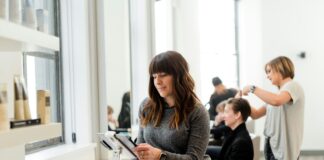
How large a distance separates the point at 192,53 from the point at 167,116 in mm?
4602

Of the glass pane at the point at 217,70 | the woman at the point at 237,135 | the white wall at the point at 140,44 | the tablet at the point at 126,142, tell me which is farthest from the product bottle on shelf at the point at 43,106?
the glass pane at the point at 217,70

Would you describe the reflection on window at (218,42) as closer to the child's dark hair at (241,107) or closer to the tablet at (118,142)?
the child's dark hair at (241,107)

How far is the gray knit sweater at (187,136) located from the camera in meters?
1.87

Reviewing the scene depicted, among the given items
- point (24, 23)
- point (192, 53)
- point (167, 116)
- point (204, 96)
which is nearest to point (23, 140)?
point (24, 23)

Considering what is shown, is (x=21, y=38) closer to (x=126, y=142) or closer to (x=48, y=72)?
(x=126, y=142)

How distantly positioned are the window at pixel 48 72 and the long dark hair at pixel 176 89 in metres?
0.75

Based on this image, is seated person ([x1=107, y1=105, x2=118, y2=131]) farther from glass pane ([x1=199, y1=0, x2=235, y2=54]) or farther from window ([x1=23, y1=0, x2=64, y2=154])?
glass pane ([x1=199, y1=0, x2=235, y2=54])

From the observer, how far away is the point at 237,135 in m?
2.87

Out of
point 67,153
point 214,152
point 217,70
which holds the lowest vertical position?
point 214,152

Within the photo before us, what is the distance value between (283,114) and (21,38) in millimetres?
2271

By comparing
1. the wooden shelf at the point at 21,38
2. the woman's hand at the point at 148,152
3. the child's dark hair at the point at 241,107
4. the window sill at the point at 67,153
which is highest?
the wooden shelf at the point at 21,38

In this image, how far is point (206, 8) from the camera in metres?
7.47

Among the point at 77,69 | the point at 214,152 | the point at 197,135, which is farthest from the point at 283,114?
the point at 77,69

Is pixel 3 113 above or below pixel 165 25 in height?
below
